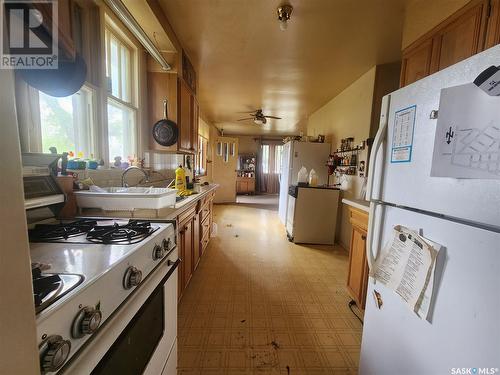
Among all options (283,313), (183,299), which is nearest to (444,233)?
(283,313)

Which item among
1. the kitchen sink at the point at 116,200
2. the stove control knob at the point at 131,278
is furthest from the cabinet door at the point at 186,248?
the stove control knob at the point at 131,278

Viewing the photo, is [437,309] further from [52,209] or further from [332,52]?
[332,52]

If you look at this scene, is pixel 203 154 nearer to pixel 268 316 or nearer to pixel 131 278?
pixel 268 316

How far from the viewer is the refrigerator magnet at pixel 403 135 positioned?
927 millimetres

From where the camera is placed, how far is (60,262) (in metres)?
0.68

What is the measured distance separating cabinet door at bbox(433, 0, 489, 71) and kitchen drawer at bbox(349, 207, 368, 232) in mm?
1133

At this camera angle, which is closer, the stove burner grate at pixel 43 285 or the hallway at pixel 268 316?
the stove burner grate at pixel 43 285

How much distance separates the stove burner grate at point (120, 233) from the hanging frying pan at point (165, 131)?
1.50m

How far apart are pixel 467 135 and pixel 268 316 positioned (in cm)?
175

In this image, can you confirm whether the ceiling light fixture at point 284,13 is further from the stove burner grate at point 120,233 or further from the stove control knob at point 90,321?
the stove control knob at point 90,321

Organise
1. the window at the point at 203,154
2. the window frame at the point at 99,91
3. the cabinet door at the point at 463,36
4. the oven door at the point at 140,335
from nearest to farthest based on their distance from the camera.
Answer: the oven door at the point at 140,335 < the window frame at the point at 99,91 < the cabinet door at the point at 463,36 < the window at the point at 203,154

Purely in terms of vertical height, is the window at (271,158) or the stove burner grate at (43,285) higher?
the window at (271,158)

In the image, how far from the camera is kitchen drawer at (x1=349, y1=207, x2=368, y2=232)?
5.52 ft

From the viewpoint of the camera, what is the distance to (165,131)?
237 cm
